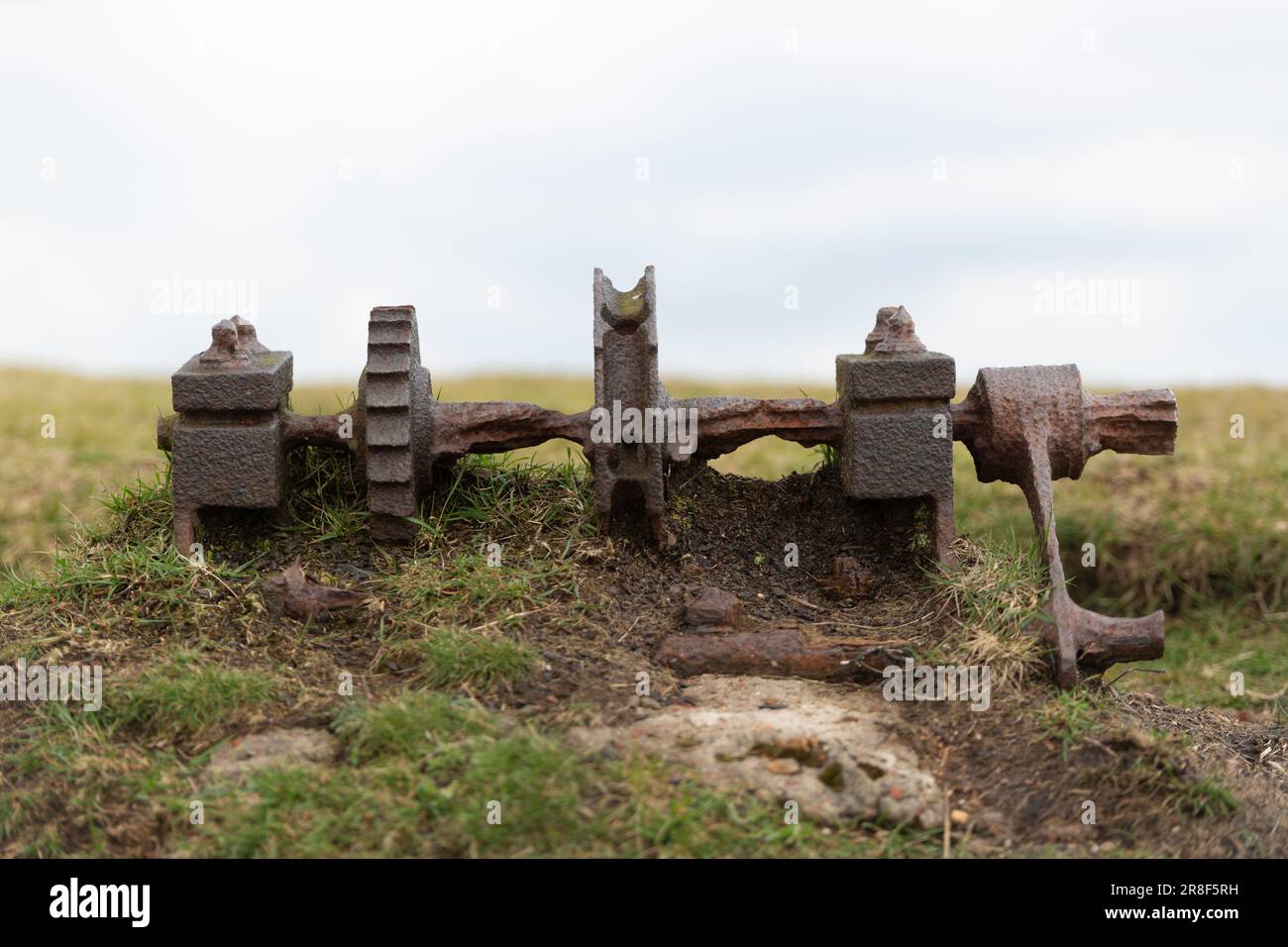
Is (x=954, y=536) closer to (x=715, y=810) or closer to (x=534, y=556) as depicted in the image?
(x=534, y=556)

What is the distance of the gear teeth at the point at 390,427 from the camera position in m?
3.96

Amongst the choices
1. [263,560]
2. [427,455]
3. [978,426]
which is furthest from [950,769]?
[263,560]

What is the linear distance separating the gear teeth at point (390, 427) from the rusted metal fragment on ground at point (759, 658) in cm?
90

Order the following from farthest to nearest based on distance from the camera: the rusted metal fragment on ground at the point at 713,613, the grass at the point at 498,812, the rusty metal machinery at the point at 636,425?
the rusty metal machinery at the point at 636,425 < the rusted metal fragment on ground at the point at 713,613 < the grass at the point at 498,812

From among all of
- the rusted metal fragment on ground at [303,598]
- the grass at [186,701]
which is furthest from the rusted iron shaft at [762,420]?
the grass at [186,701]

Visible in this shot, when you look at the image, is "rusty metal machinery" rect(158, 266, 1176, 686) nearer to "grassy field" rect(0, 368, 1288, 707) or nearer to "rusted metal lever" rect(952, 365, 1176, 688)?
"rusted metal lever" rect(952, 365, 1176, 688)

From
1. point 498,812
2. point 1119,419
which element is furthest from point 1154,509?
point 498,812

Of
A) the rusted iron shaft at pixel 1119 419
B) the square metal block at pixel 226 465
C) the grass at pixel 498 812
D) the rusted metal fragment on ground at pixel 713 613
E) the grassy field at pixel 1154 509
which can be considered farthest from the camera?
the grassy field at pixel 1154 509

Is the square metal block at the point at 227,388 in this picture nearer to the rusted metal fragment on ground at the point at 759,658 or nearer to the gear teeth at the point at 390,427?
the gear teeth at the point at 390,427

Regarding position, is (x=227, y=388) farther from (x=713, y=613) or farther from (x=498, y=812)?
(x=498, y=812)

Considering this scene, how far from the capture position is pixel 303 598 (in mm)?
3807

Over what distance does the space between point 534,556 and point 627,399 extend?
0.52m

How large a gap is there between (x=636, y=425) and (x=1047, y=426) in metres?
1.19

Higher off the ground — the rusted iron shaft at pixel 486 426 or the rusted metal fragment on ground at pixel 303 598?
the rusted iron shaft at pixel 486 426
